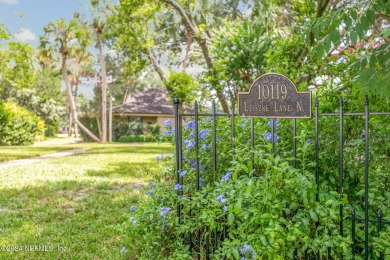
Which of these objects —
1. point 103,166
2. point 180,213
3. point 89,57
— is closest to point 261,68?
point 103,166

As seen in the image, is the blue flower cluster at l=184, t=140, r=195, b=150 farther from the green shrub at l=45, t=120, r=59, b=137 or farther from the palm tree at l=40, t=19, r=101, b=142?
the green shrub at l=45, t=120, r=59, b=137

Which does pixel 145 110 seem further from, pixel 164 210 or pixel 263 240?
pixel 263 240

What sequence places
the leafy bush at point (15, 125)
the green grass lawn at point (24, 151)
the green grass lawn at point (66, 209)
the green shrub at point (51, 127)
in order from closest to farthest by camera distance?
the green grass lawn at point (66, 209) → the green grass lawn at point (24, 151) → the leafy bush at point (15, 125) → the green shrub at point (51, 127)

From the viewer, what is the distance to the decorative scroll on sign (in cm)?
323

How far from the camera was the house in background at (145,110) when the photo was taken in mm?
32875

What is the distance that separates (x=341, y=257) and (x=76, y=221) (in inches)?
141

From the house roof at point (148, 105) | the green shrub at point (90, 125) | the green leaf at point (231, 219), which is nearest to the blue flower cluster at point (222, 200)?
the green leaf at point (231, 219)

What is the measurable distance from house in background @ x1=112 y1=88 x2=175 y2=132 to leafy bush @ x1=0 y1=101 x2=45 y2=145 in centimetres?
861

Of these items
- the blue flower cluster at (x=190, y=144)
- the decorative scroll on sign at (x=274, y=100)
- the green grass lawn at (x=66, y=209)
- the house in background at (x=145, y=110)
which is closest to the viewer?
the decorative scroll on sign at (x=274, y=100)

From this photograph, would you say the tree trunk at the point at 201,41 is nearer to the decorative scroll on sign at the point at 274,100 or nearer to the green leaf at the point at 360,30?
the decorative scroll on sign at the point at 274,100

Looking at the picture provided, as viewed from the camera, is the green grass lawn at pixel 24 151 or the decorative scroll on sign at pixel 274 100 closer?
the decorative scroll on sign at pixel 274 100

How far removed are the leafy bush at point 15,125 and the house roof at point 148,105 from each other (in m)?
8.65

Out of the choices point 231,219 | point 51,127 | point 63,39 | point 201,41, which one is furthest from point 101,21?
point 231,219

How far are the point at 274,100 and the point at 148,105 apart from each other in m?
31.7
